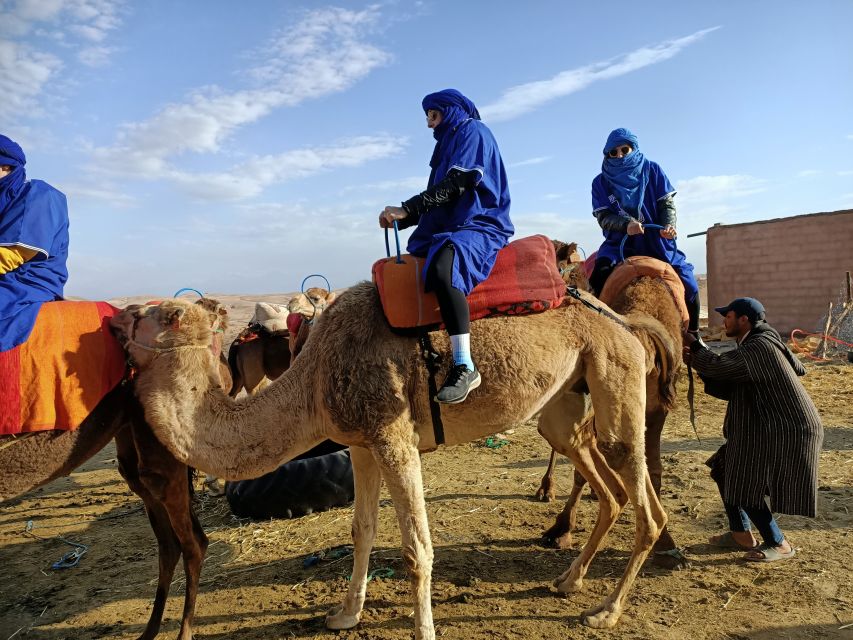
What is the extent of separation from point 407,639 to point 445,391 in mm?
1667

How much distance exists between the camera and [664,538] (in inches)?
177

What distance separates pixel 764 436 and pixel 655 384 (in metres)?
0.83

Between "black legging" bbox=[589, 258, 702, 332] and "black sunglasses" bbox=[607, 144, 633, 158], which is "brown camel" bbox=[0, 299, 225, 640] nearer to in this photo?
"black legging" bbox=[589, 258, 702, 332]

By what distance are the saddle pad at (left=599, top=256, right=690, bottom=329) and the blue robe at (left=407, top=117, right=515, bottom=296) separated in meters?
1.64

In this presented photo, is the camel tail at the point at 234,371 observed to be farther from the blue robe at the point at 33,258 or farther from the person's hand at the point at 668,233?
the person's hand at the point at 668,233

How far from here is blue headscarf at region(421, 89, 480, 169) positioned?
3846 mm

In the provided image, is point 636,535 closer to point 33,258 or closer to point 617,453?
point 617,453

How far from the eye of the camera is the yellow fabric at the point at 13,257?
340 cm

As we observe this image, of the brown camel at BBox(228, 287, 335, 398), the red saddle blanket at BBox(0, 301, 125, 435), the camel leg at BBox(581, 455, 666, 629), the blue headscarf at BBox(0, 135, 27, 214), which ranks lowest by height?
the camel leg at BBox(581, 455, 666, 629)

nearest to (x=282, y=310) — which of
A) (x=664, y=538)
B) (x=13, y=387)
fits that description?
(x=13, y=387)

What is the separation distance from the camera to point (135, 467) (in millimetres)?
3893

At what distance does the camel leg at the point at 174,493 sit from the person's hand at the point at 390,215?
1.93 meters

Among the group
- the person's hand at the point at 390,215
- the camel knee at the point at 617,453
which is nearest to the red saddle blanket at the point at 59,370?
the person's hand at the point at 390,215

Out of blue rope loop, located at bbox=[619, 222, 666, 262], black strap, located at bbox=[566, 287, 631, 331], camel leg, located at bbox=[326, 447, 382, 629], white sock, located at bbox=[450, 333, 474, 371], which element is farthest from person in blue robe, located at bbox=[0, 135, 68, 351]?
blue rope loop, located at bbox=[619, 222, 666, 262]
